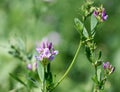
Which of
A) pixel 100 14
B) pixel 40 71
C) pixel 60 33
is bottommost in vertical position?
pixel 40 71

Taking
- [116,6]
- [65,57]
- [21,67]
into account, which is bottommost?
[21,67]

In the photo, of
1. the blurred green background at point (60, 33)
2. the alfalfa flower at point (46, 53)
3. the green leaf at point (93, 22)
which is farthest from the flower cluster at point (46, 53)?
the blurred green background at point (60, 33)

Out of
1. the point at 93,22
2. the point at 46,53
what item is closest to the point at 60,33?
the point at 93,22

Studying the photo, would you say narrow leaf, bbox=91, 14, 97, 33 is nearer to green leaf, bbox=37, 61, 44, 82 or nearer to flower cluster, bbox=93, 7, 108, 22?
flower cluster, bbox=93, 7, 108, 22

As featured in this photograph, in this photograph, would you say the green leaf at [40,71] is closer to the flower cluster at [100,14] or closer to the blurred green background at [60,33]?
the flower cluster at [100,14]

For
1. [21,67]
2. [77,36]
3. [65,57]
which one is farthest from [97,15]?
[77,36]

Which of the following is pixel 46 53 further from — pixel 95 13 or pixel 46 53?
pixel 95 13

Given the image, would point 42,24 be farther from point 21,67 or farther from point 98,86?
point 98,86

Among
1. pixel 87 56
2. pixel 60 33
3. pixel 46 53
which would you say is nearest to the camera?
pixel 46 53

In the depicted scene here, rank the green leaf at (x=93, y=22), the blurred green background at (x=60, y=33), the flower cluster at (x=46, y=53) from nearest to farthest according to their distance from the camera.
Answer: the flower cluster at (x=46, y=53) → the green leaf at (x=93, y=22) → the blurred green background at (x=60, y=33)
